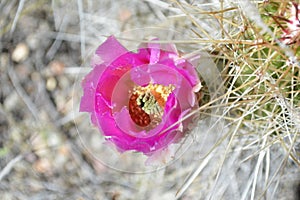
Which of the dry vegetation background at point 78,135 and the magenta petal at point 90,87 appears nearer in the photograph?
the magenta petal at point 90,87

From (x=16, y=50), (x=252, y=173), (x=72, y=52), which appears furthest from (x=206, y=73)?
(x=16, y=50)

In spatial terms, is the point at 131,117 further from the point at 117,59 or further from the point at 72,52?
the point at 72,52

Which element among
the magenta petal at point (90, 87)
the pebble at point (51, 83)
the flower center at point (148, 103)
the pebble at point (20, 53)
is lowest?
the flower center at point (148, 103)

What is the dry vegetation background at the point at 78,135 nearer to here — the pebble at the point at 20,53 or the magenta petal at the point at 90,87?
Result: the pebble at the point at 20,53

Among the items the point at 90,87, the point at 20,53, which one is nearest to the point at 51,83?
the point at 20,53

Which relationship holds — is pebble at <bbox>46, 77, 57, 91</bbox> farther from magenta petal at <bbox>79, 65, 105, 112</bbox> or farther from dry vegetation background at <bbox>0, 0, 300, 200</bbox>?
magenta petal at <bbox>79, 65, 105, 112</bbox>

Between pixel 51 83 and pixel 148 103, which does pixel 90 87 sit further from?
pixel 51 83

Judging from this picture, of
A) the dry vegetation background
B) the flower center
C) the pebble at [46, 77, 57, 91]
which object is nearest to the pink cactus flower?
the flower center

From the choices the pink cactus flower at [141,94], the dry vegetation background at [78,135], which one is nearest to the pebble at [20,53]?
the dry vegetation background at [78,135]
